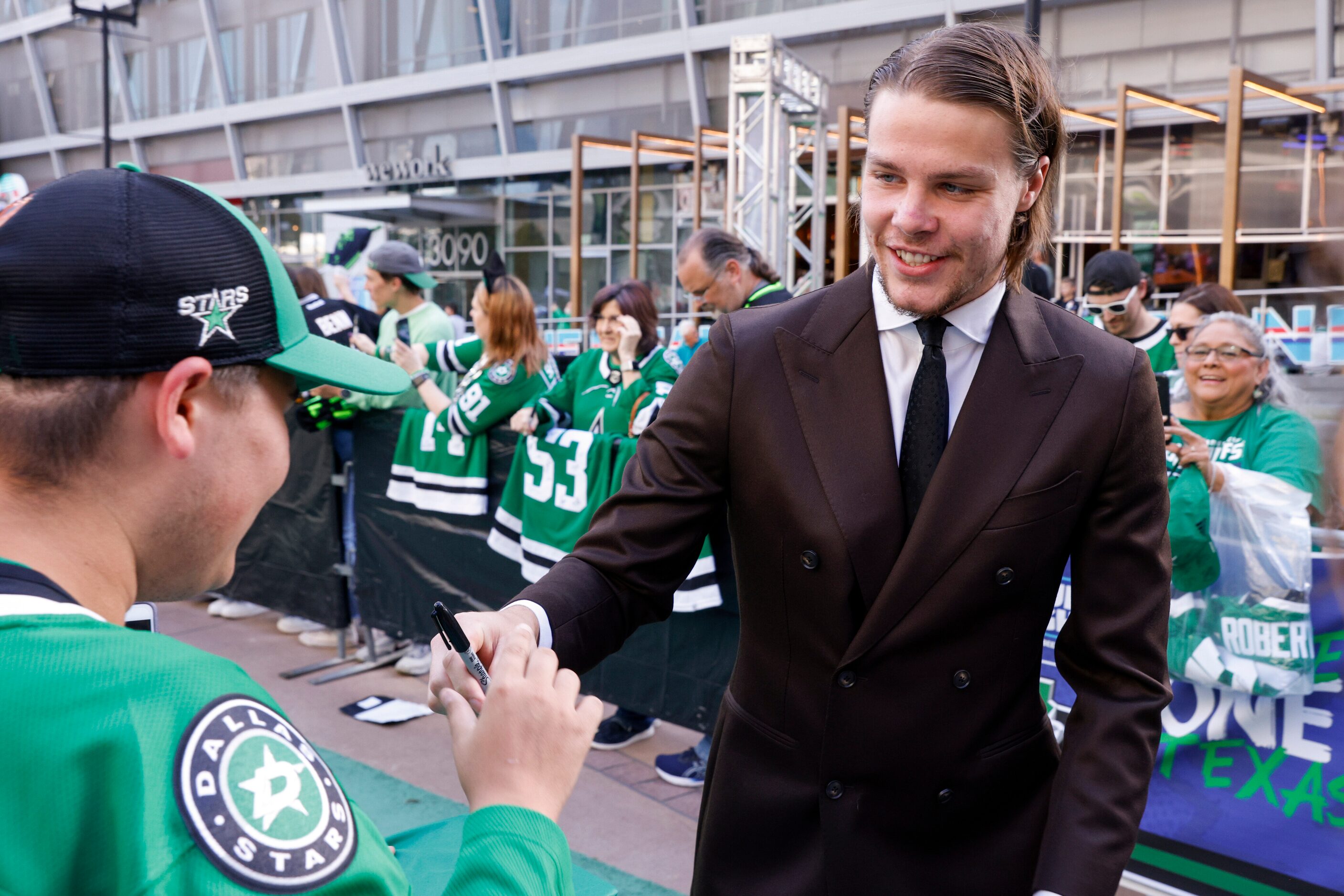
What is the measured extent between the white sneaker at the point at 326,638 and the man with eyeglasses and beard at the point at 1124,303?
4749 millimetres

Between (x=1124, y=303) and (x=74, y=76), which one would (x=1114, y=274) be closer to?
(x=1124, y=303)

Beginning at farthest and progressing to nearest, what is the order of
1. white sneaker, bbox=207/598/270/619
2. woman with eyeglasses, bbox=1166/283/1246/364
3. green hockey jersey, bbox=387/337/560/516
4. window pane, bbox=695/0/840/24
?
window pane, bbox=695/0/840/24, white sneaker, bbox=207/598/270/619, green hockey jersey, bbox=387/337/560/516, woman with eyeglasses, bbox=1166/283/1246/364

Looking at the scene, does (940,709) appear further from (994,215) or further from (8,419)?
(8,419)

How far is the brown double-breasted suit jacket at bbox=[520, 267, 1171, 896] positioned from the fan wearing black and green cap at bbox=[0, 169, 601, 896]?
0.65m

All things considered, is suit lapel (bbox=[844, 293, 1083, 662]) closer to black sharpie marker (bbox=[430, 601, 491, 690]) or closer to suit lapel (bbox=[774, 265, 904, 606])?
suit lapel (bbox=[774, 265, 904, 606])

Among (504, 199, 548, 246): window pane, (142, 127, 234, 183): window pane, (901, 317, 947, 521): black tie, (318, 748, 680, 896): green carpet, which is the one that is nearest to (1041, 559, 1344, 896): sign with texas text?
(318, 748, 680, 896): green carpet

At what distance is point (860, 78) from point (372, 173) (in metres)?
12.3

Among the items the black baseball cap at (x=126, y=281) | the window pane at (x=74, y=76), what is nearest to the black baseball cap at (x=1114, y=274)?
the black baseball cap at (x=126, y=281)

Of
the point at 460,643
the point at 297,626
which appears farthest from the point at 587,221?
the point at 460,643

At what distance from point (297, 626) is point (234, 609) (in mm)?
574

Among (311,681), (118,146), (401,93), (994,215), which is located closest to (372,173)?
(401,93)

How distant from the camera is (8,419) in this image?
108cm

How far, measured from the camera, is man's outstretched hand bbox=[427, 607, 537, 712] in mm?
1392

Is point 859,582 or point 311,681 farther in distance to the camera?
point 311,681
